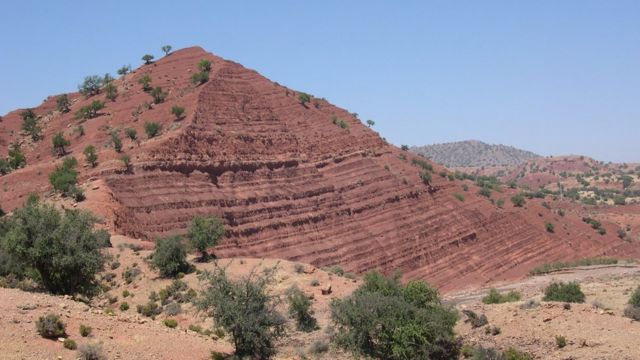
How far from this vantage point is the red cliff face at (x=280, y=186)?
49.9 metres

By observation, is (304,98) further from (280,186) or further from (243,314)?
(243,314)

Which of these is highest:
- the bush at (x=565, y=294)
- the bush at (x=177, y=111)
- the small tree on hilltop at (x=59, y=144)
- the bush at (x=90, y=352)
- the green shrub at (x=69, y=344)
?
the bush at (x=177, y=111)

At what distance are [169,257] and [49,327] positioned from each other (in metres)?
17.5

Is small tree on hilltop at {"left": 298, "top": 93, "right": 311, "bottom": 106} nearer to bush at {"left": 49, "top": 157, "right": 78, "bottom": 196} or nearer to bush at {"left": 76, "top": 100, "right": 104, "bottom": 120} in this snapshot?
bush at {"left": 76, "top": 100, "right": 104, "bottom": 120}

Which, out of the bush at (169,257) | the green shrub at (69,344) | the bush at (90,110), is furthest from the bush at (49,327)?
the bush at (90,110)

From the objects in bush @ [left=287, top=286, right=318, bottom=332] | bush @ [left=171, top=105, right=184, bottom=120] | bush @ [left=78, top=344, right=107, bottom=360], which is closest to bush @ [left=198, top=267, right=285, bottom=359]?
bush @ [left=78, top=344, right=107, bottom=360]

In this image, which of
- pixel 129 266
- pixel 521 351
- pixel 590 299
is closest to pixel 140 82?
pixel 129 266

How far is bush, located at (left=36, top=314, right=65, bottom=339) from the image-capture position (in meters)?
17.2

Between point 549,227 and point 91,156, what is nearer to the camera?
point 91,156

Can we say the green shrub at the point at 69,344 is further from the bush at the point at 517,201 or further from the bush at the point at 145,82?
the bush at the point at 517,201

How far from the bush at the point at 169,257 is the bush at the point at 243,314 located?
14323 millimetres

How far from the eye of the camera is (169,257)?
3472 centimetres

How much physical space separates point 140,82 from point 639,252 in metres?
65.7

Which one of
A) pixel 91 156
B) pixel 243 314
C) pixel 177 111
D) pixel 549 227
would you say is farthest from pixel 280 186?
pixel 243 314
